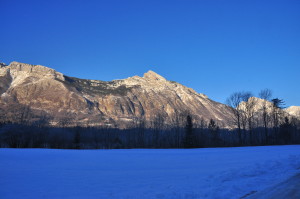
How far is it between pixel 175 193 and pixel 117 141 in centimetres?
7416

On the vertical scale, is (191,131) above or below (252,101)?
below

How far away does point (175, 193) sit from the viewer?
8000 millimetres

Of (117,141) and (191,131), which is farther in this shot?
(117,141)

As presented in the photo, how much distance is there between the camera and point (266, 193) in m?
7.63

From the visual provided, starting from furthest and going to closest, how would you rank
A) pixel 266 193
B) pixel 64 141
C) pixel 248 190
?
1. pixel 64 141
2. pixel 248 190
3. pixel 266 193

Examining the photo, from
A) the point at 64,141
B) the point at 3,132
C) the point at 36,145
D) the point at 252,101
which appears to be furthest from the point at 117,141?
the point at 252,101

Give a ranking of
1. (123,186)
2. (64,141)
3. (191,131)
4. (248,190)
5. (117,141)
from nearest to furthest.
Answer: (248,190)
(123,186)
(191,131)
(64,141)
(117,141)

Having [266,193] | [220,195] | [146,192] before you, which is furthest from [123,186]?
[266,193]

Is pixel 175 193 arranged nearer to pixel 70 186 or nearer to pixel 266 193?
pixel 266 193

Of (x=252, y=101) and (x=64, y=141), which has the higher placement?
(x=252, y=101)

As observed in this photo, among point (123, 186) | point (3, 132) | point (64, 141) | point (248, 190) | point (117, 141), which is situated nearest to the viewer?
point (248, 190)

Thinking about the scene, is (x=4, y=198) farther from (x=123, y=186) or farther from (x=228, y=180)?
(x=228, y=180)

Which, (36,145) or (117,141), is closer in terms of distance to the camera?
(36,145)

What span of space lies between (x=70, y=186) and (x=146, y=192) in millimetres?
3748
